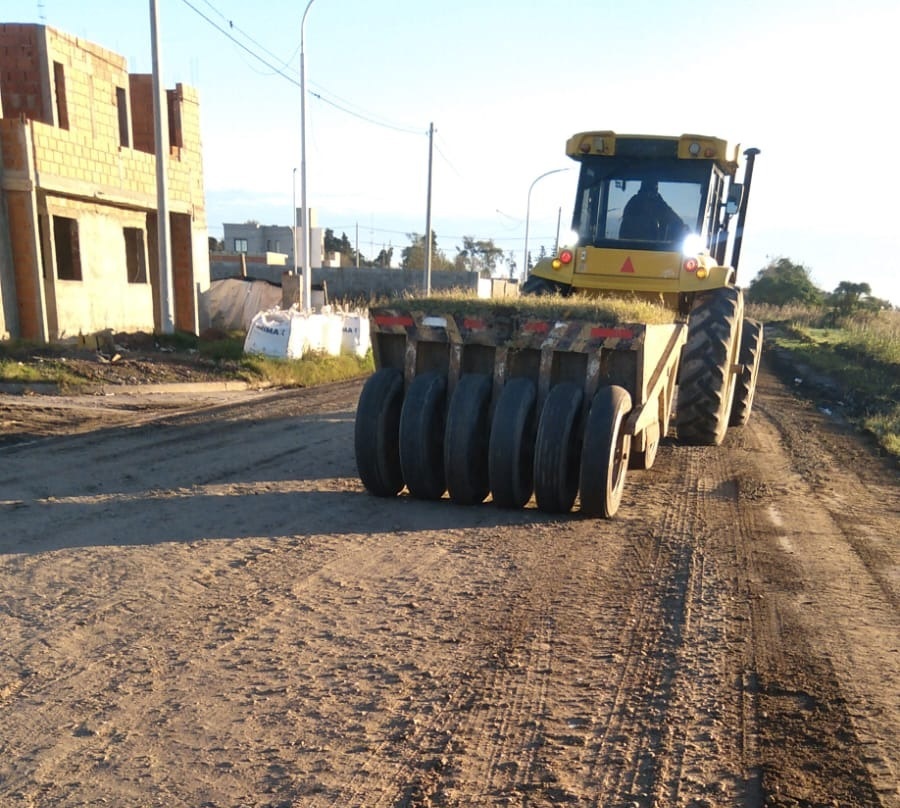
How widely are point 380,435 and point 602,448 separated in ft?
5.96

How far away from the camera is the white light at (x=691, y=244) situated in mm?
8680

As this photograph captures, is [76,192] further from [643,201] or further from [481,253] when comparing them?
[481,253]

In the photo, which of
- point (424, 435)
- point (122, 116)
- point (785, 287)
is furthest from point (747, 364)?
point (785, 287)

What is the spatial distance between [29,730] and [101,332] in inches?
571

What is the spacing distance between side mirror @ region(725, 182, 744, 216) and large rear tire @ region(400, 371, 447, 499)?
16.6 feet

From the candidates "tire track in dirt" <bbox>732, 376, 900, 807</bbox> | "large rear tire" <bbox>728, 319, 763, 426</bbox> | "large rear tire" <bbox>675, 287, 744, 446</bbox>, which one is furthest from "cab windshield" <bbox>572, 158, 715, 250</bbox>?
"tire track in dirt" <bbox>732, 376, 900, 807</bbox>

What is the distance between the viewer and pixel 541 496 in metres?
6.13

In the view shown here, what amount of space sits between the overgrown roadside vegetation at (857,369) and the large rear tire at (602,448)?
4937 mm

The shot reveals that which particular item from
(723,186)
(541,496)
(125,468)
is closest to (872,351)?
(723,186)

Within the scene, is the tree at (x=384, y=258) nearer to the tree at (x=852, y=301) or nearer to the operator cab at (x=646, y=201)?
the tree at (x=852, y=301)

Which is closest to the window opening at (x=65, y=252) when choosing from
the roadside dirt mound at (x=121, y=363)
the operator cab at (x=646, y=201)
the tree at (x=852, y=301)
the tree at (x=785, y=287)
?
the roadside dirt mound at (x=121, y=363)

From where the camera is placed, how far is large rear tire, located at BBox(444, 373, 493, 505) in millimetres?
6195

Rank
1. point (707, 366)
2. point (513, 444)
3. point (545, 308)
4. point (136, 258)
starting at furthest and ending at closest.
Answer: point (136, 258)
point (707, 366)
point (545, 308)
point (513, 444)

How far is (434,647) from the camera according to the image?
156 inches
